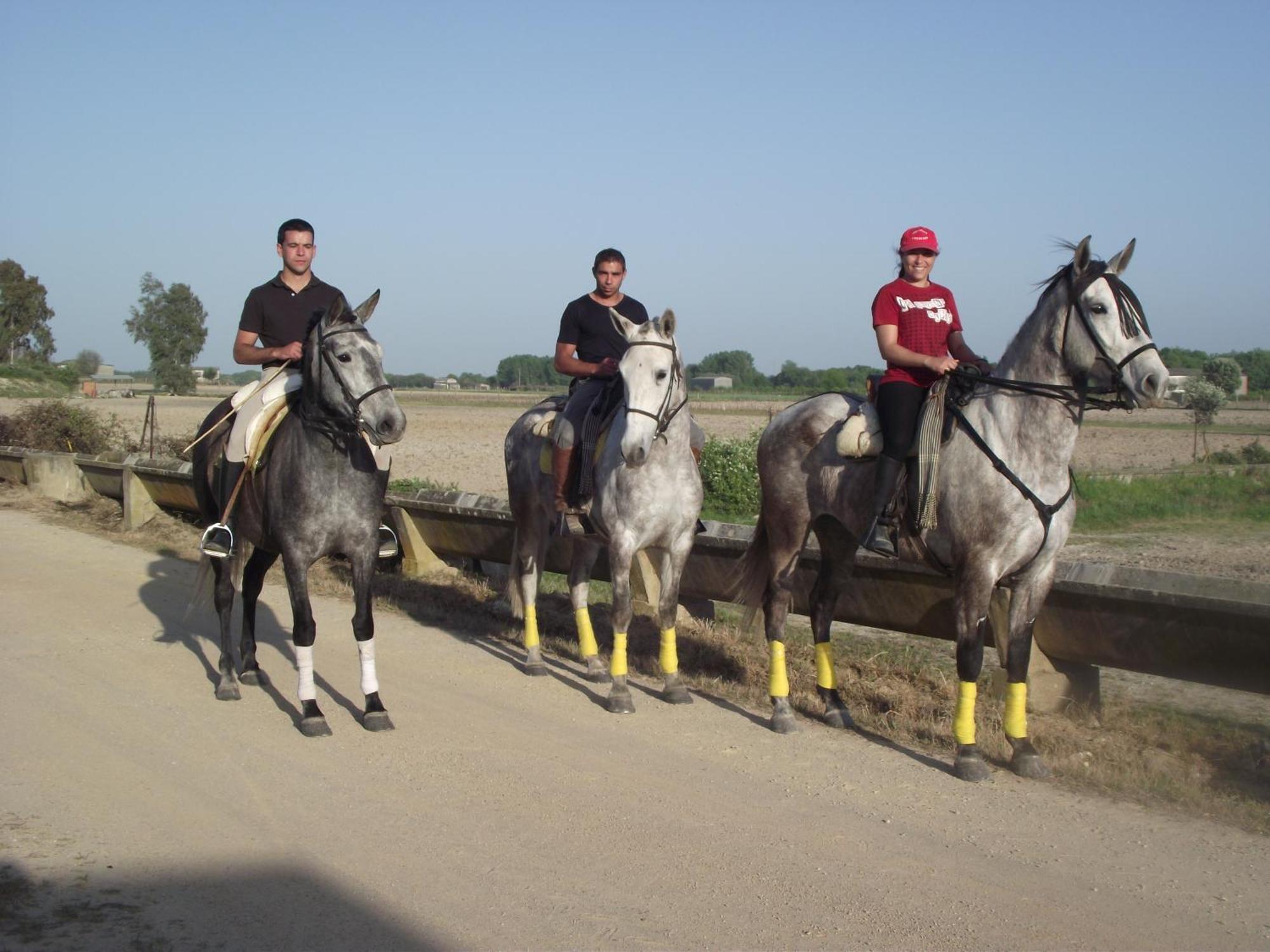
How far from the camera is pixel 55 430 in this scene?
66.0 ft

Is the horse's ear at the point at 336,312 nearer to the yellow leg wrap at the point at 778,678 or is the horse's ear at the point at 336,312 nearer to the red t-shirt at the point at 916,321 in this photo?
the red t-shirt at the point at 916,321

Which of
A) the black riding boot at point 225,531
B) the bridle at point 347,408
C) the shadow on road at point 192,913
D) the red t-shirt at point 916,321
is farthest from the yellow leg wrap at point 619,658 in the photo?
the shadow on road at point 192,913

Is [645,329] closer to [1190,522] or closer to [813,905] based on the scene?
[813,905]

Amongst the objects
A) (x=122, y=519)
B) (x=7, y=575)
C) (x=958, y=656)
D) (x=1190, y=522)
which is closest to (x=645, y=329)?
(x=958, y=656)

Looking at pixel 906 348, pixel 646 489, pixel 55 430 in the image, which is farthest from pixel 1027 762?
pixel 55 430

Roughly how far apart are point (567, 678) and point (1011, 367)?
394 cm

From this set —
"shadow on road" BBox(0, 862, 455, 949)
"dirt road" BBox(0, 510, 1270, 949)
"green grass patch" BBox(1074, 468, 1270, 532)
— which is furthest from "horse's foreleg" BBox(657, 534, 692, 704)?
"green grass patch" BBox(1074, 468, 1270, 532)

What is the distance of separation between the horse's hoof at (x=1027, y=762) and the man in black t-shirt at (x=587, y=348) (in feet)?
11.7

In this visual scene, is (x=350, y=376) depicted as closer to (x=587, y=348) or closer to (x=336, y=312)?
(x=336, y=312)

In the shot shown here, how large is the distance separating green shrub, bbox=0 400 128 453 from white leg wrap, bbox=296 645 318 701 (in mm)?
15236

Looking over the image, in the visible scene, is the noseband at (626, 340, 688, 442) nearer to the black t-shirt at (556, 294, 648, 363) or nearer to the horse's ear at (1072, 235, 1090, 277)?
the black t-shirt at (556, 294, 648, 363)

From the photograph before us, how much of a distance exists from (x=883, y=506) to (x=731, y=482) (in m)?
15.7

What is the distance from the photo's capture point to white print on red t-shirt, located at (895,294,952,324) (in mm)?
6703

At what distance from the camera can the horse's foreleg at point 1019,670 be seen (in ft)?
20.4
